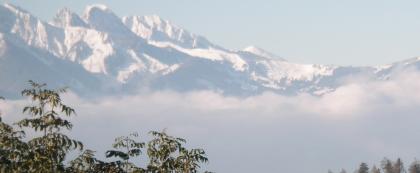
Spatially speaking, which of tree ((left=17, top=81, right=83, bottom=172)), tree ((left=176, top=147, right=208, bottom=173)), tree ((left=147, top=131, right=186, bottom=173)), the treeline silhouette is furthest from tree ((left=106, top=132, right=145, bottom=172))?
tree ((left=17, top=81, right=83, bottom=172))

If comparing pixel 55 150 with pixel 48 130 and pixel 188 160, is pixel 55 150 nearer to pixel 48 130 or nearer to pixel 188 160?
pixel 48 130

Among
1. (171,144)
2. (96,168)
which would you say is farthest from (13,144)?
(171,144)

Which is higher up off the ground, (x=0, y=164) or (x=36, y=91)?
(x=36, y=91)

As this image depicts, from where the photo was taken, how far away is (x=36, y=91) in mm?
38031

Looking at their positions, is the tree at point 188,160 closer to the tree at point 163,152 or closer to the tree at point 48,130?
the tree at point 163,152

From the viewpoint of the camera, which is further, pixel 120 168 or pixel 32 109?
pixel 120 168

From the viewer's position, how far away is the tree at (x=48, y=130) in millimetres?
35938

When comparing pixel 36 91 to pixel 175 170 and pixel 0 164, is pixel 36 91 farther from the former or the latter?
pixel 175 170

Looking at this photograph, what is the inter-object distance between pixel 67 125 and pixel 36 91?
2682 mm

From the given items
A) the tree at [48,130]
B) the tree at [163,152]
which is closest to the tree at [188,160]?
the tree at [163,152]

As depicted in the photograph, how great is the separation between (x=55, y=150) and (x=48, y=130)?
104 cm

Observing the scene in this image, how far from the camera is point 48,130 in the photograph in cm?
3697

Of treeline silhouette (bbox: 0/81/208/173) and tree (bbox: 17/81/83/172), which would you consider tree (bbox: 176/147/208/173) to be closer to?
treeline silhouette (bbox: 0/81/208/173)

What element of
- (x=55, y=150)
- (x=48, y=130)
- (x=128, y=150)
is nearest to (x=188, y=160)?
(x=128, y=150)
